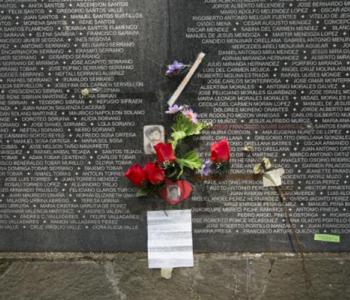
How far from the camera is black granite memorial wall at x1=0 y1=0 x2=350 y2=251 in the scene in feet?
7.86

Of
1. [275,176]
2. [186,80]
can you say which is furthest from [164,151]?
[275,176]

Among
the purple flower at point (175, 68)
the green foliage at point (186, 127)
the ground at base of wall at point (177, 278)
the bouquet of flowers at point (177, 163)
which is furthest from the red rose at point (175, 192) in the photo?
the purple flower at point (175, 68)

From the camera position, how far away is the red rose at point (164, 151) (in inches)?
92.5

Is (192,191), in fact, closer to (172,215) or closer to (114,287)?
(172,215)

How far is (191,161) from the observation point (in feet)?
7.93

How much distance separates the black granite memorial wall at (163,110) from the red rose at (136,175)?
0.09 meters

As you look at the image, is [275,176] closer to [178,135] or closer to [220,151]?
[220,151]

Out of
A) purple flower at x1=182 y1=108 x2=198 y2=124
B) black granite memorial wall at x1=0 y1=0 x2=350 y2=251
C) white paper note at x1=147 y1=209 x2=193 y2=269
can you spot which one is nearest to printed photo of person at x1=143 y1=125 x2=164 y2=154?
black granite memorial wall at x1=0 y1=0 x2=350 y2=251

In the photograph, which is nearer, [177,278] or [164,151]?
[164,151]

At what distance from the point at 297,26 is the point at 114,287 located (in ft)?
6.18

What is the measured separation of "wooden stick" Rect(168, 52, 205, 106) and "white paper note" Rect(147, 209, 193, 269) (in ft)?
2.19

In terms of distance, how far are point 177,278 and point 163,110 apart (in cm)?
101

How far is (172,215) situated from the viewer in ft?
8.10

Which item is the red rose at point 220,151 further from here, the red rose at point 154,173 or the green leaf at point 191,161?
the red rose at point 154,173
